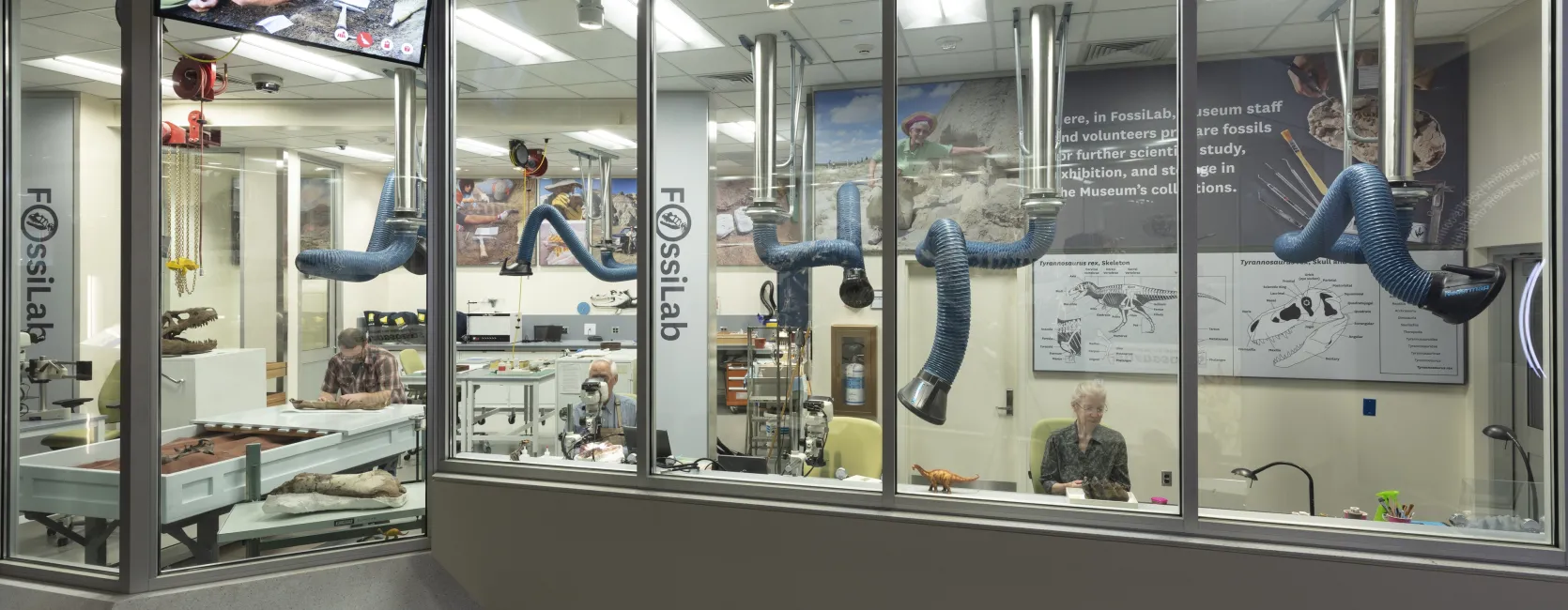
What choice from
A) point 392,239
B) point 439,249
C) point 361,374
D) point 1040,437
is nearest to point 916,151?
point 1040,437

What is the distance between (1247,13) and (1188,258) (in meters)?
2.26

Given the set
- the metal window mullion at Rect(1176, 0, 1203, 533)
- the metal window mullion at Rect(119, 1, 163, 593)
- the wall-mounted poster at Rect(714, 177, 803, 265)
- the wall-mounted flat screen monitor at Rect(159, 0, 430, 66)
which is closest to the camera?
the metal window mullion at Rect(1176, 0, 1203, 533)

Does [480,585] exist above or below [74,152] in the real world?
below

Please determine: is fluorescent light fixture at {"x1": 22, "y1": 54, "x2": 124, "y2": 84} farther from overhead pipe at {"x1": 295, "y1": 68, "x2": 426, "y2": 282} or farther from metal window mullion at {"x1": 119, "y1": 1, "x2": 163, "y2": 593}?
overhead pipe at {"x1": 295, "y1": 68, "x2": 426, "y2": 282}

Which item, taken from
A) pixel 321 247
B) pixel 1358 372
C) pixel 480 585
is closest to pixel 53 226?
pixel 321 247

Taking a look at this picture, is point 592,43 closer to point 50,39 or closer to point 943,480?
point 50,39

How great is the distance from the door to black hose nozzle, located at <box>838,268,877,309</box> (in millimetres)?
2442

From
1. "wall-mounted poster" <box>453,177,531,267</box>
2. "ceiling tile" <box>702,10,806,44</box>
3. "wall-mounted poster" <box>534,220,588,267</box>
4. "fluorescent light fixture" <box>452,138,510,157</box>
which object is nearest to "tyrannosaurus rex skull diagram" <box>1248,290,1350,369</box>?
"ceiling tile" <box>702,10,806,44</box>

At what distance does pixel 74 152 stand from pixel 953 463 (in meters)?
4.93

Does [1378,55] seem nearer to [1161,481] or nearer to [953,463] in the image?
[1161,481]

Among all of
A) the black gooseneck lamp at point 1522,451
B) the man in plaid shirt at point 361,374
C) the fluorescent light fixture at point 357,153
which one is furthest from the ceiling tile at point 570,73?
the black gooseneck lamp at point 1522,451

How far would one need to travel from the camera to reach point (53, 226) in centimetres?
338

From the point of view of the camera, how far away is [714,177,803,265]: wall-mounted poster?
3863 mm

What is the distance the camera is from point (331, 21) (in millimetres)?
3068
